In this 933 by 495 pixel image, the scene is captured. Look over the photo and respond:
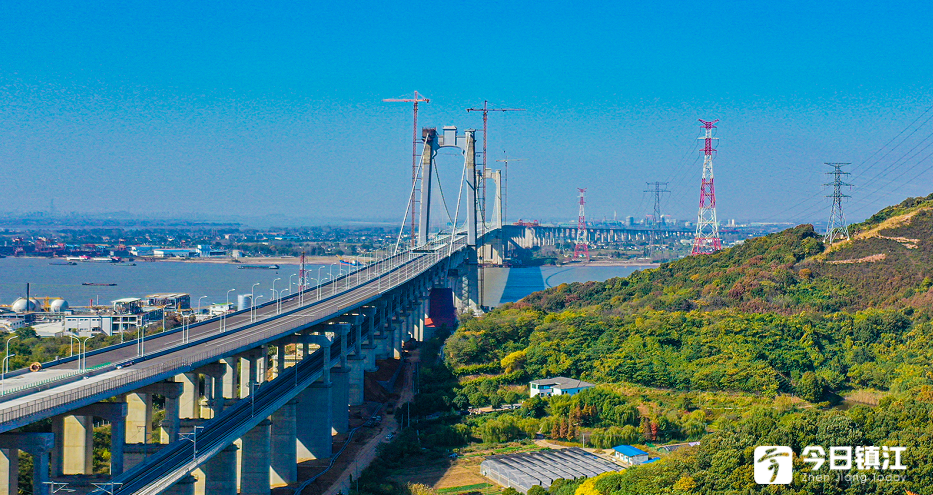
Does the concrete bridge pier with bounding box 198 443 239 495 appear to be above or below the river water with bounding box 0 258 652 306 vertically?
above

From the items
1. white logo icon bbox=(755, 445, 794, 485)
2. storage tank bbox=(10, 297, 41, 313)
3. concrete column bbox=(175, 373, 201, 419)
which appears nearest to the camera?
white logo icon bbox=(755, 445, 794, 485)

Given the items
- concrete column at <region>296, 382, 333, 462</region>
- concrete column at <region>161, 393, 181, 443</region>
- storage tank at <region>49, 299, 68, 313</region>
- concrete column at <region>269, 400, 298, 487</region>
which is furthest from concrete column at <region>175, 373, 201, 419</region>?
storage tank at <region>49, 299, 68, 313</region>

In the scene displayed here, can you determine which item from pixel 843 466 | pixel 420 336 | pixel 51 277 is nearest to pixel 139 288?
pixel 51 277

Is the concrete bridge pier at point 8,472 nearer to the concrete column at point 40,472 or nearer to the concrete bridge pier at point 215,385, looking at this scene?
the concrete column at point 40,472

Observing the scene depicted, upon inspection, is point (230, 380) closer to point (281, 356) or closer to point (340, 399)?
point (281, 356)

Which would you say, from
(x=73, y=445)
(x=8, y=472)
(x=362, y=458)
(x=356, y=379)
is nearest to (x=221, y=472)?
(x=73, y=445)

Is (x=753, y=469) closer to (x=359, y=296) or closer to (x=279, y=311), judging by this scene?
(x=279, y=311)

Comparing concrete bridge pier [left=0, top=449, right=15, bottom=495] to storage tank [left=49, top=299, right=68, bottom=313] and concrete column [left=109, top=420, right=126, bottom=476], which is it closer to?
concrete column [left=109, top=420, right=126, bottom=476]
